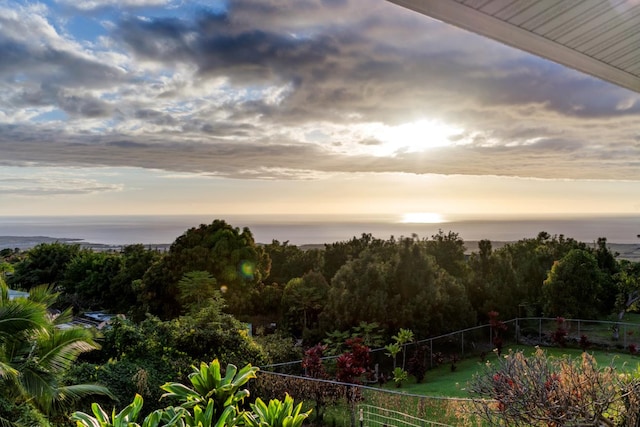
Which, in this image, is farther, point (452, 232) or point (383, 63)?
point (452, 232)

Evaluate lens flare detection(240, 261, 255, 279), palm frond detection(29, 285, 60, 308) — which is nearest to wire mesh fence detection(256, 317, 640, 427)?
palm frond detection(29, 285, 60, 308)

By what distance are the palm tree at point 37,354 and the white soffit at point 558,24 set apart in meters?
6.21

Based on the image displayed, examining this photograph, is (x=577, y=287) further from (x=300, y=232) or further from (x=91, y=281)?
(x=300, y=232)

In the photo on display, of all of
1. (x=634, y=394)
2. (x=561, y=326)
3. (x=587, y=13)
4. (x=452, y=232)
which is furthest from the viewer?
(x=452, y=232)

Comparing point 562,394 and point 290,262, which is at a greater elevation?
point 562,394

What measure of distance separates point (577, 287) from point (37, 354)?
1502 centimetres

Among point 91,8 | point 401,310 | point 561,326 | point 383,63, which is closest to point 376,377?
point 401,310

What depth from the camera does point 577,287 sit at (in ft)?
50.2

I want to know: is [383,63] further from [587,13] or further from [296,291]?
[296,291]

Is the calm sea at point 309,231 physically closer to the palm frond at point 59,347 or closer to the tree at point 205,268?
the tree at point 205,268

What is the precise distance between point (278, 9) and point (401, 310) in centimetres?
1055

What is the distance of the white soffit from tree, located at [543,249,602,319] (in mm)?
14075

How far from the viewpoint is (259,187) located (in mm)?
31250

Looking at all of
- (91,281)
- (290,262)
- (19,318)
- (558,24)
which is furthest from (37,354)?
(290,262)
